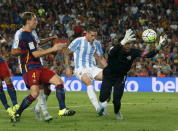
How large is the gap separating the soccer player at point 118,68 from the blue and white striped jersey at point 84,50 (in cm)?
183

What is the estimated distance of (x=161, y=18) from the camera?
33.4m

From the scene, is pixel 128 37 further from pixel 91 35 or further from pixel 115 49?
pixel 91 35

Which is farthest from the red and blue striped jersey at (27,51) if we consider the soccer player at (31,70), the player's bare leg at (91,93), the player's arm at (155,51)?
the player's arm at (155,51)

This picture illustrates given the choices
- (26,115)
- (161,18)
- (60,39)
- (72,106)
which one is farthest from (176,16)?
(26,115)

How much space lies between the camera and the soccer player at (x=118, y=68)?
13.5 meters

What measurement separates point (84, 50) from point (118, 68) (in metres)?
2.32

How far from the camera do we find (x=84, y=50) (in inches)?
629

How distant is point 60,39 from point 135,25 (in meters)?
4.35

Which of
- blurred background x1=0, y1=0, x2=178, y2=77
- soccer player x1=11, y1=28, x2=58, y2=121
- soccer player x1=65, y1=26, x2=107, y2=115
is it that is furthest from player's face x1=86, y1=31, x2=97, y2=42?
blurred background x1=0, y1=0, x2=178, y2=77

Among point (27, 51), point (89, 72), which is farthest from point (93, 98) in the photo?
point (27, 51)

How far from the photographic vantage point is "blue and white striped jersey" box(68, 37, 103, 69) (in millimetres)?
15892

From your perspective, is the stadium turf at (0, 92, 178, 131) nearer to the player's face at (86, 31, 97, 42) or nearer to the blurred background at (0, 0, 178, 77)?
the player's face at (86, 31, 97, 42)

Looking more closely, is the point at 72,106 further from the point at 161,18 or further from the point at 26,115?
the point at 161,18

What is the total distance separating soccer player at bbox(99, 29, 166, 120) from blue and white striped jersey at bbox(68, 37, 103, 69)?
1.83 m
